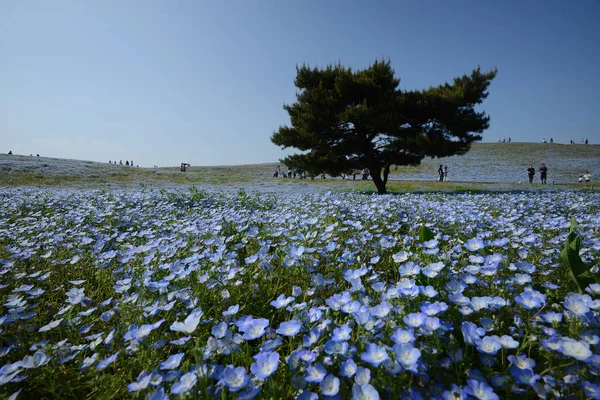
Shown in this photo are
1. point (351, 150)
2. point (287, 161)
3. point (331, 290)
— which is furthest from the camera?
point (287, 161)

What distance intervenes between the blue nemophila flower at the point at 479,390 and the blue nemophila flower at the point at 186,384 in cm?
95

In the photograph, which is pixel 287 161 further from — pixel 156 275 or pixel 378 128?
pixel 156 275

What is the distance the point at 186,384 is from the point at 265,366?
279 millimetres

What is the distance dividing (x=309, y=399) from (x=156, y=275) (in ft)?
5.73

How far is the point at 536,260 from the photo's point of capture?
2371 mm

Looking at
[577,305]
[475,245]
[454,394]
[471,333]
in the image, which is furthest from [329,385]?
[475,245]

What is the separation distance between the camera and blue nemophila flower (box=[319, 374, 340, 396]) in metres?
1.04

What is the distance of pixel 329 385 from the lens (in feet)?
3.57

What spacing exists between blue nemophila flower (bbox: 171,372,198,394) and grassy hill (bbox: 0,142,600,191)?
17257 millimetres

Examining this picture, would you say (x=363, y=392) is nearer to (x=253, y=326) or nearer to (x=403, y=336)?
(x=403, y=336)

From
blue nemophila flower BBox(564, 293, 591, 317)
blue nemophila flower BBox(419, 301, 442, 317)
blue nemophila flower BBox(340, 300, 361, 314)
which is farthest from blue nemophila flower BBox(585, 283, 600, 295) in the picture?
blue nemophila flower BBox(340, 300, 361, 314)

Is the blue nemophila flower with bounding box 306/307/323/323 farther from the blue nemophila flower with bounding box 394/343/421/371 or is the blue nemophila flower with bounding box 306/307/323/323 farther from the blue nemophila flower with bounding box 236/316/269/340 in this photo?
the blue nemophila flower with bounding box 394/343/421/371

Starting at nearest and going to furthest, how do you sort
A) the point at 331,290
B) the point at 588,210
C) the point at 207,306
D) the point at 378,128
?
1. the point at 207,306
2. the point at 331,290
3. the point at 588,210
4. the point at 378,128

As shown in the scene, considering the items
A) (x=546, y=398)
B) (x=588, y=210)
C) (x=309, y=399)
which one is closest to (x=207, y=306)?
(x=309, y=399)
